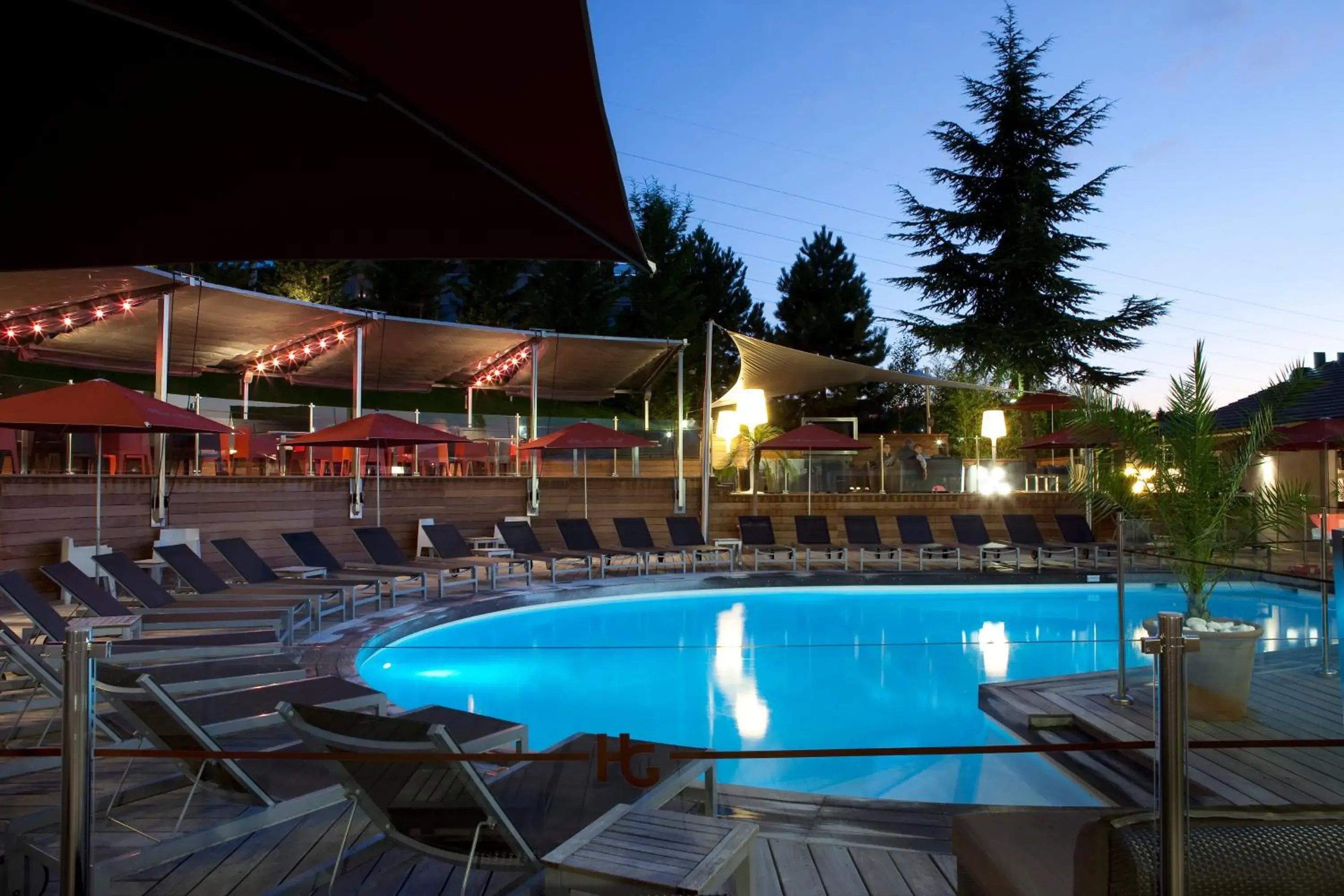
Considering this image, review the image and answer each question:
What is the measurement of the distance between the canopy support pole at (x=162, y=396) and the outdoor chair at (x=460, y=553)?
2.91 metres

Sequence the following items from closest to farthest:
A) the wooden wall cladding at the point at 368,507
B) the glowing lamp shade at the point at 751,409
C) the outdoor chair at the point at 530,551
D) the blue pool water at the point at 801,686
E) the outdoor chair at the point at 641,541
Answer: the blue pool water at the point at 801,686
the wooden wall cladding at the point at 368,507
the outdoor chair at the point at 530,551
the outdoor chair at the point at 641,541
the glowing lamp shade at the point at 751,409

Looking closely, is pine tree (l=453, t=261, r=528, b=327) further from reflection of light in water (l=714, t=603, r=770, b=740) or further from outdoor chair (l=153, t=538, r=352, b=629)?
reflection of light in water (l=714, t=603, r=770, b=740)

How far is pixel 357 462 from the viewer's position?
40.4 feet

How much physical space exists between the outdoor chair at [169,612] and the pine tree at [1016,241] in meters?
16.9

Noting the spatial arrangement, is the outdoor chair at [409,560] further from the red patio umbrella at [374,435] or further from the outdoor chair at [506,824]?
the outdoor chair at [506,824]

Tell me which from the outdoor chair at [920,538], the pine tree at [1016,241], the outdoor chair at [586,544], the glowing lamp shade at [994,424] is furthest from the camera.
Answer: the pine tree at [1016,241]

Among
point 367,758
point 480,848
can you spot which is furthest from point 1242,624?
point 367,758

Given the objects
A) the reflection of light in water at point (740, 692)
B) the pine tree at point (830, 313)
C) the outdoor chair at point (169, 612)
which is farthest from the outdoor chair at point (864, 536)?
the pine tree at point (830, 313)

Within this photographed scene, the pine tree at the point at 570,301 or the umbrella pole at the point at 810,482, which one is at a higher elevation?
the pine tree at the point at 570,301

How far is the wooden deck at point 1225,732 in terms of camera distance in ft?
11.8

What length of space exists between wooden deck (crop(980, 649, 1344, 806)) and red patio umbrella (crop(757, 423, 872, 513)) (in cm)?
815

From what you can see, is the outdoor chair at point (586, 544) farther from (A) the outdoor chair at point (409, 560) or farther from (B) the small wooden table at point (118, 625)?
(B) the small wooden table at point (118, 625)

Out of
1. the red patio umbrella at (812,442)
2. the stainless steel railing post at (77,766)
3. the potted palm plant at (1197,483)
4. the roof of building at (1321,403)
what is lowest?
the stainless steel railing post at (77,766)

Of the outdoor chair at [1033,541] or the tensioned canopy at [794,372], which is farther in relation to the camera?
the tensioned canopy at [794,372]
